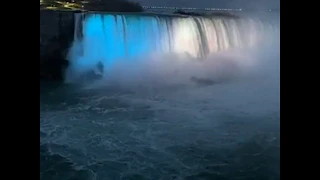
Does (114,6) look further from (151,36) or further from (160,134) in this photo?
(160,134)

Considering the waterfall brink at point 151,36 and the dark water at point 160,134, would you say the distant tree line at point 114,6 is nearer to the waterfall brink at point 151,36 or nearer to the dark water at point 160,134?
the waterfall brink at point 151,36

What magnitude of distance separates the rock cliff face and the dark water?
2.6 inches

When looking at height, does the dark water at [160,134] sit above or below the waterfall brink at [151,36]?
below

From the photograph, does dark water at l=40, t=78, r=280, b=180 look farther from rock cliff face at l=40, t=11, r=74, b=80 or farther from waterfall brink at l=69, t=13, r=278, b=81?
waterfall brink at l=69, t=13, r=278, b=81

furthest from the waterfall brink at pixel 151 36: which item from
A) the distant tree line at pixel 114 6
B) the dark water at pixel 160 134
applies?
the dark water at pixel 160 134

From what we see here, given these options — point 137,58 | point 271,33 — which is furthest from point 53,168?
point 271,33

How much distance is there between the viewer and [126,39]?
2070 mm

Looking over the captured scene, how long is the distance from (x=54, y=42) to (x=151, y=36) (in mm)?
545

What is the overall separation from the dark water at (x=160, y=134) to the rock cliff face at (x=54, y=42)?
0.22 ft

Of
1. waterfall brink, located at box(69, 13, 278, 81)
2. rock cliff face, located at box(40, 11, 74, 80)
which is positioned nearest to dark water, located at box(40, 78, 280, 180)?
rock cliff face, located at box(40, 11, 74, 80)

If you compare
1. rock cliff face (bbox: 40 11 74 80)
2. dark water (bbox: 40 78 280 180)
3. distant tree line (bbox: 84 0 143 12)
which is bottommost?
dark water (bbox: 40 78 280 180)

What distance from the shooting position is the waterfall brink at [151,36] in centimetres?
197

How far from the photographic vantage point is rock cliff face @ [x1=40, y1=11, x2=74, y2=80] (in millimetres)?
1776
